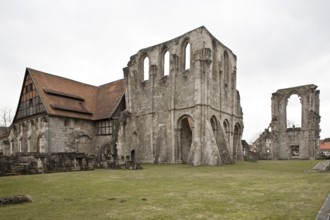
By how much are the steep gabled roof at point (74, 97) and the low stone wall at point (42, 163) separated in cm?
912

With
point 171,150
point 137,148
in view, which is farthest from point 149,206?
point 137,148

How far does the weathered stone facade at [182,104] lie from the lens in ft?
84.5

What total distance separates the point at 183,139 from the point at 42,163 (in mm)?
14875

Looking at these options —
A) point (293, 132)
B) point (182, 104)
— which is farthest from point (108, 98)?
point (293, 132)

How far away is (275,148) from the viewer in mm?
41594

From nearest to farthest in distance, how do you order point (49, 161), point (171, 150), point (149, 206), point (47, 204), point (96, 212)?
point (96, 212)
point (149, 206)
point (47, 204)
point (49, 161)
point (171, 150)

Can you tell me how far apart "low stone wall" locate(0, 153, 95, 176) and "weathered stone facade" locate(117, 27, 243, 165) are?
7.47 metres

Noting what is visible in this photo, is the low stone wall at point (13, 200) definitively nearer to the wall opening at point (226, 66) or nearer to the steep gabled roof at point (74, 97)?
the steep gabled roof at point (74, 97)

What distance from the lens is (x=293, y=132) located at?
40938 millimetres

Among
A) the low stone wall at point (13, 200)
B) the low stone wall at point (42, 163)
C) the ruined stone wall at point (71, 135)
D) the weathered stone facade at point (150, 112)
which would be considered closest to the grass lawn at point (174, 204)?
the low stone wall at point (13, 200)

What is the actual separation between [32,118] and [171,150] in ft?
51.6

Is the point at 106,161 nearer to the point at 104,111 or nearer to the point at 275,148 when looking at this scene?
the point at 104,111

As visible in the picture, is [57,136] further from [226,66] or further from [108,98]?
[226,66]

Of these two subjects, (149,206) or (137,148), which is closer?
(149,206)
